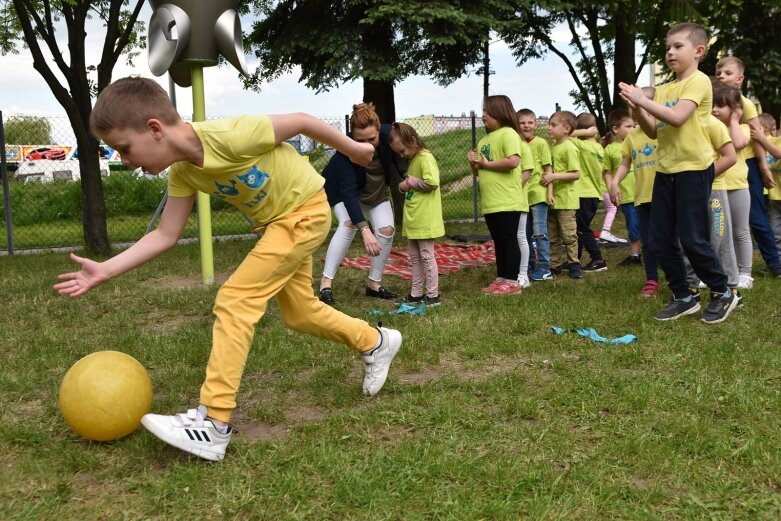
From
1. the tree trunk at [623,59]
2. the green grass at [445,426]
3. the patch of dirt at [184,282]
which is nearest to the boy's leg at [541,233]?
the green grass at [445,426]

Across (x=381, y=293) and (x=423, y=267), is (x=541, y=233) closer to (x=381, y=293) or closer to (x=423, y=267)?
(x=423, y=267)

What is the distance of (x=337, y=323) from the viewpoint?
377 cm

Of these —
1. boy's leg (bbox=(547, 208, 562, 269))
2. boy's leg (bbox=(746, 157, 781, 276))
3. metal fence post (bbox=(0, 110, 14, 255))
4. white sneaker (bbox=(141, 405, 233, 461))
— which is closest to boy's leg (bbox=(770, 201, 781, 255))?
boy's leg (bbox=(746, 157, 781, 276))

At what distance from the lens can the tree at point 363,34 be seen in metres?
10.6

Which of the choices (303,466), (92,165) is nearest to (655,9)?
(92,165)

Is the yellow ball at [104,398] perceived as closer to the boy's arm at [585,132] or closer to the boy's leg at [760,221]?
the boy's leg at [760,221]

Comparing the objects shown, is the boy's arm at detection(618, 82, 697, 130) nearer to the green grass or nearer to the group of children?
the group of children

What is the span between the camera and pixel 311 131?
3.37m

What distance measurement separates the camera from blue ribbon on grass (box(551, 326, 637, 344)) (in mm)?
4867

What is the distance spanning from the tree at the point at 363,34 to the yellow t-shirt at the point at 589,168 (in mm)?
3063

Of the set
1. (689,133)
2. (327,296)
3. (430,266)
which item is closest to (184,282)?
(327,296)

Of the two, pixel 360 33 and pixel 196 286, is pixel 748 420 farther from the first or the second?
pixel 360 33

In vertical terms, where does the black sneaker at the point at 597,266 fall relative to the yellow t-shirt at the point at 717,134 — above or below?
below

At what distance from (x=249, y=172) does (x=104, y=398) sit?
121 centimetres
